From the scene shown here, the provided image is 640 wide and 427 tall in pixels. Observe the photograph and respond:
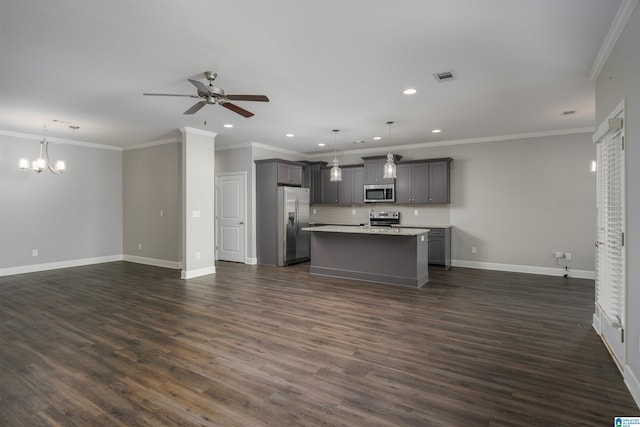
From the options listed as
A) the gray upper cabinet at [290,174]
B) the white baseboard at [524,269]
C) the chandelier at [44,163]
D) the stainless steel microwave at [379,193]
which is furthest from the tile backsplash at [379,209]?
the chandelier at [44,163]

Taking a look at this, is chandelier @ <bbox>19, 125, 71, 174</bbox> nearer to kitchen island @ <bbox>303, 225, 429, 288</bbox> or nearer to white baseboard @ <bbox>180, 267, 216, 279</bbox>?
white baseboard @ <bbox>180, 267, 216, 279</bbox>

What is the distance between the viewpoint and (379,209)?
818cm

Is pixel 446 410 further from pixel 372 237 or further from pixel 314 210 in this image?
pixel 314 210

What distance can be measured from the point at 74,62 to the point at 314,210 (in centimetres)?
649

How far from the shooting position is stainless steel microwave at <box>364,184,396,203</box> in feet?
25.0

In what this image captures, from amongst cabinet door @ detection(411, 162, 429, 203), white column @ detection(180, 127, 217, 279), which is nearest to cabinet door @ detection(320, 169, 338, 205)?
cabinet door @ detection(411, 162, 429, 203)

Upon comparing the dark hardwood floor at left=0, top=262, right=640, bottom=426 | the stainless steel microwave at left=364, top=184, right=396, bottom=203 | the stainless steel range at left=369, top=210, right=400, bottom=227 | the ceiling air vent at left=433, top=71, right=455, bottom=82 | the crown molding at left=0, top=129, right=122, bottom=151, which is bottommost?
the dark hardwood floor at left=0, top=262, right=640, bottom=426

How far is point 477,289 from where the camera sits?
5.21 m

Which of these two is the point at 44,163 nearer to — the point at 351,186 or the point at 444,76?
the point at 351,186

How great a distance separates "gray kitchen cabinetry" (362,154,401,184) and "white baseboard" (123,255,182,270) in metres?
4.65

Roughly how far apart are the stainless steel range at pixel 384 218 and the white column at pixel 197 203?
12.3 ft

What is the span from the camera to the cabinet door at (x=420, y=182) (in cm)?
727

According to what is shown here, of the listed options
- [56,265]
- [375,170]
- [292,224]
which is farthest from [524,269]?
[56,265]

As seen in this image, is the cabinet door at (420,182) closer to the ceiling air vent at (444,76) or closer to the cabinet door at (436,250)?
the cabinet door at (436,250)
